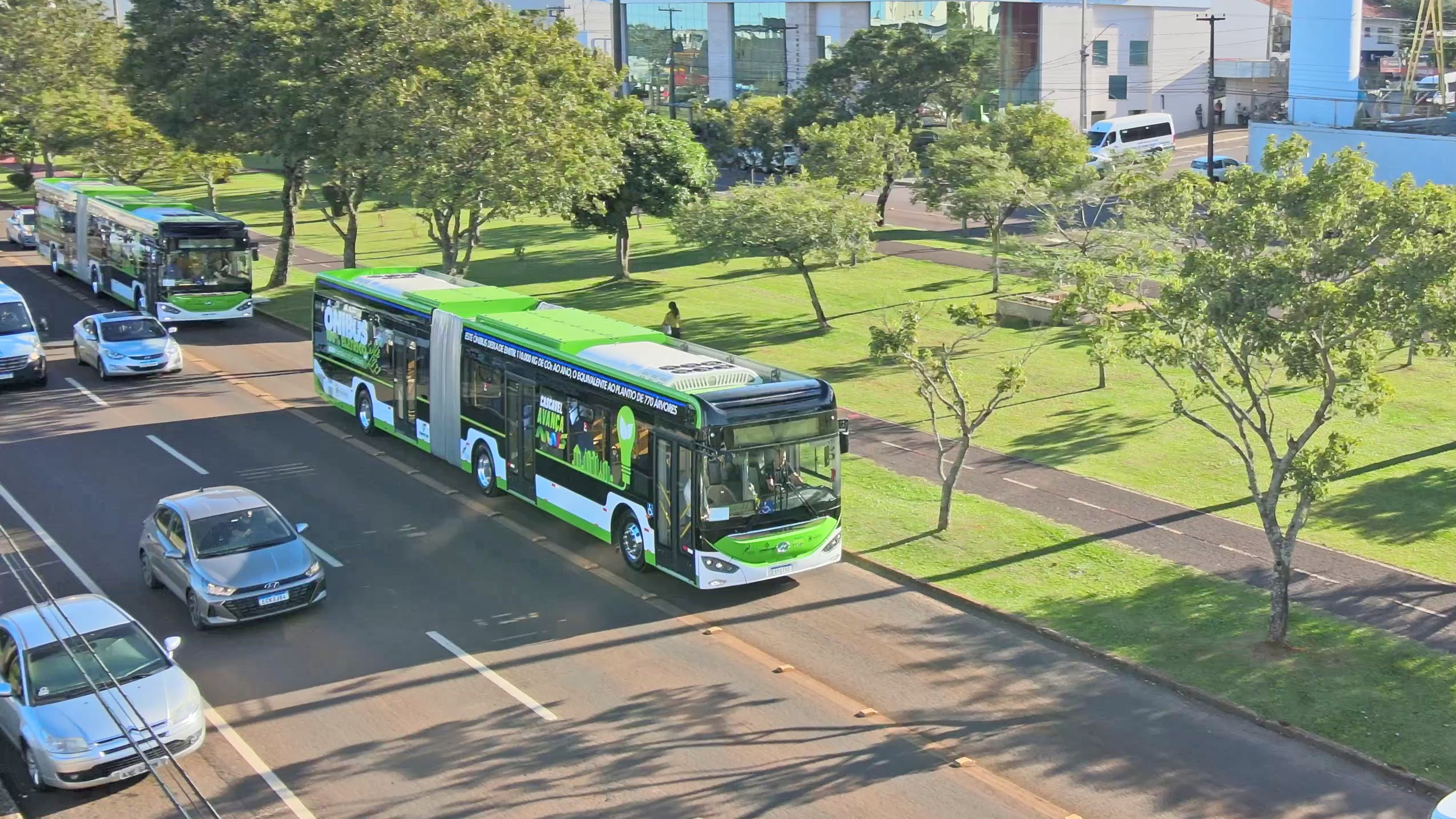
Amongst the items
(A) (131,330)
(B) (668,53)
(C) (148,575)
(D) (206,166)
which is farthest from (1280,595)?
(B) (668,53)

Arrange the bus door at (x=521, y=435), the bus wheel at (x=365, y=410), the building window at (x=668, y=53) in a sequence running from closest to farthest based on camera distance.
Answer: the bus door at (x=521, y=435) → the bus wheel at (x=365, y=410) → the building window at (x=668, y=53)

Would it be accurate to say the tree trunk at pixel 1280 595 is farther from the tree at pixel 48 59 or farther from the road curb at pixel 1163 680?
the tree at pixel 48 59

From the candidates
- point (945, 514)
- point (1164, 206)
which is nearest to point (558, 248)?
point (945, 514)

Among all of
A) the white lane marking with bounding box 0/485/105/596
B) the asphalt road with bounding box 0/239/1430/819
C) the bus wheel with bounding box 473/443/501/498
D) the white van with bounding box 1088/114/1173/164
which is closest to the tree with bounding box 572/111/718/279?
the bus wheel with bounding box 473/443/501/498

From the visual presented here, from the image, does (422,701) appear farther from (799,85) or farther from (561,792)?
(799,85)

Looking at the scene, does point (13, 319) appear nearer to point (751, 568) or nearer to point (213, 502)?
point (213, 502)

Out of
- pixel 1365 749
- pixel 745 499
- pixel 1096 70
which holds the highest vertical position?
pixel 1096 70

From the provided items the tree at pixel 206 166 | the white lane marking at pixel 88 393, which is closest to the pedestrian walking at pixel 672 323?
the white lane marking at pixel 88 393

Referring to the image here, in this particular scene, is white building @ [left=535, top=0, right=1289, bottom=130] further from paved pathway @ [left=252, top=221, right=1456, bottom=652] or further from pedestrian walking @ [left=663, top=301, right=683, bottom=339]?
paved pathway @ [left=252, top=221, right=1456, bottom=652]

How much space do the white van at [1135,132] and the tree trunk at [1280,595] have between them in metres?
57.4

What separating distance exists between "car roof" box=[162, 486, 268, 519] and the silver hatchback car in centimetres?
1

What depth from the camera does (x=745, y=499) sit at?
19031 mm

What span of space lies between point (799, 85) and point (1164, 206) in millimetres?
80357

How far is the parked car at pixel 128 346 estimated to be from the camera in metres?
32.5
